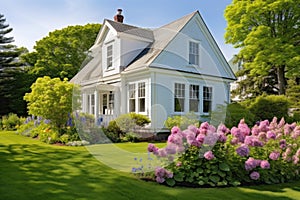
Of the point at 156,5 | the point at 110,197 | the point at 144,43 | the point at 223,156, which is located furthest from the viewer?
the point at 144,43

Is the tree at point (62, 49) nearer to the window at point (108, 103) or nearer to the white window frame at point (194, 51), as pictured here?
the window at point (108, 103)

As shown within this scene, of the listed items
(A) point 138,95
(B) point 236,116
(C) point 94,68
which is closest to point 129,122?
(A) point 138,95

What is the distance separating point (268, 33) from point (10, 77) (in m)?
23.9

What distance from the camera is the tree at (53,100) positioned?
413 inches

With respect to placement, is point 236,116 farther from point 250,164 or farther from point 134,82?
point 250,164

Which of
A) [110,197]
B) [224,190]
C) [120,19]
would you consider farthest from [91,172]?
[120,19]

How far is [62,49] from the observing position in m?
29.7

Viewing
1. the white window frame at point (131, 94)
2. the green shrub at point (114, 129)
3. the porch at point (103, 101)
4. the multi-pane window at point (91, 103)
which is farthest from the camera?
the multi-pane window at point (91, 103)

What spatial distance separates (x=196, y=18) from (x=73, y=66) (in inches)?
650

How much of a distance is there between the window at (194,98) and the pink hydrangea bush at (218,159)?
8897 millimetres

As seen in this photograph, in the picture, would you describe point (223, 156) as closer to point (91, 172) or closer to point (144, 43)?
point (91, 172)

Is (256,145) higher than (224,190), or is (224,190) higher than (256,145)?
(256,145)

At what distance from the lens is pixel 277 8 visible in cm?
1827

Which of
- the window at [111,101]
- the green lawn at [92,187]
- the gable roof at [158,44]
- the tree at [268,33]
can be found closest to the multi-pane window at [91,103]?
the window at [111,101]
